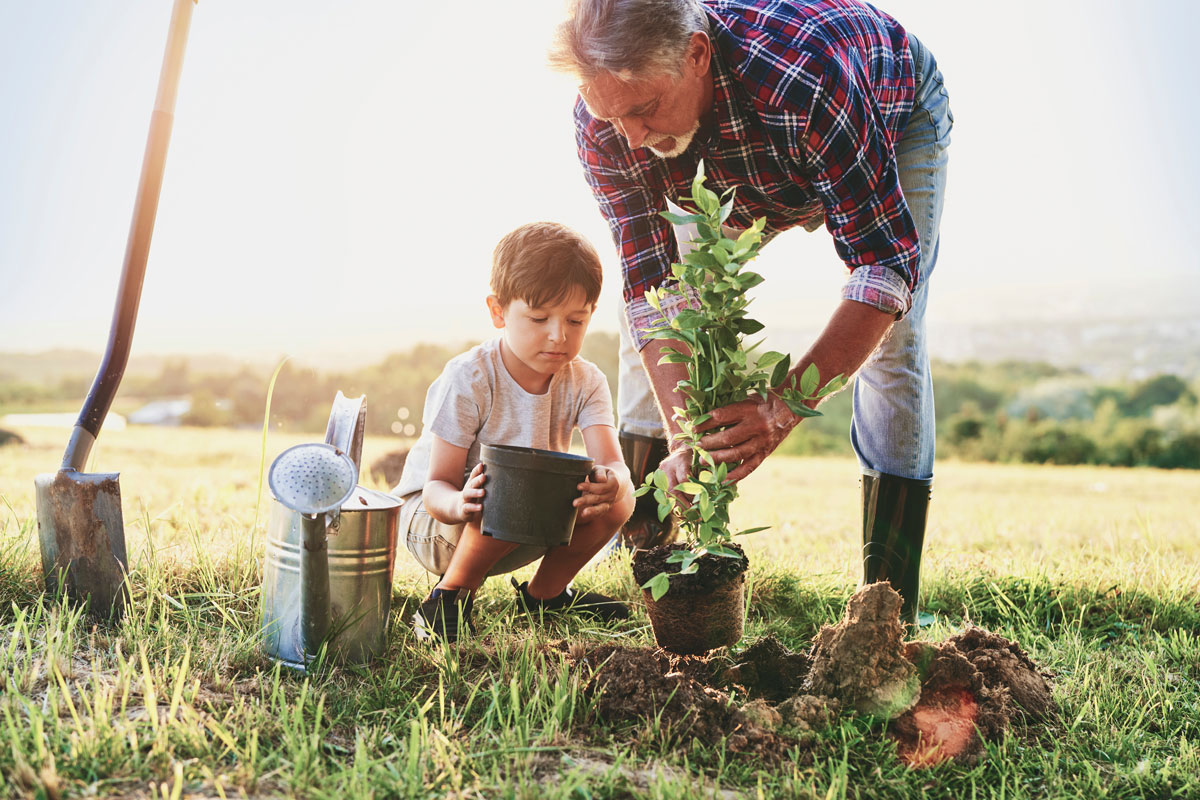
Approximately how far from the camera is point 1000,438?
13383mm

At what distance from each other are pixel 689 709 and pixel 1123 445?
1358 centimetres

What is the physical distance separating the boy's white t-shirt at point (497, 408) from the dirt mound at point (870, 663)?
3.33ft

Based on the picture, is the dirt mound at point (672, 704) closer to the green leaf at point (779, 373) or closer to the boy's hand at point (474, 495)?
the boy's hand at point (474, 495)

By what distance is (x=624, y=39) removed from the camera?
204 cm

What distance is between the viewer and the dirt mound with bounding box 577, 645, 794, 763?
1771mm

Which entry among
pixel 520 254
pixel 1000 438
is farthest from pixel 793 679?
pixel 1000 438

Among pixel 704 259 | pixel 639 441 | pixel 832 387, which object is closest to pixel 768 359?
pixel 832 387

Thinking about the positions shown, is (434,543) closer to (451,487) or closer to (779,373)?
(451,487)

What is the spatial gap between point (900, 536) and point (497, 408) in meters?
1.29

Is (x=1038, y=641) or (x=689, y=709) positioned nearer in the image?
(x=689, y=709)

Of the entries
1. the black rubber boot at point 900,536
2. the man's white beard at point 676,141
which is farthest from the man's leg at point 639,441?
the man's white beard at point 676,141

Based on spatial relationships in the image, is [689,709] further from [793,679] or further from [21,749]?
[21,749]

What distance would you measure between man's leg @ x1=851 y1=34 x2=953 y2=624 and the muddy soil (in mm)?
632

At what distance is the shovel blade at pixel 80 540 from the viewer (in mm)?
2309
